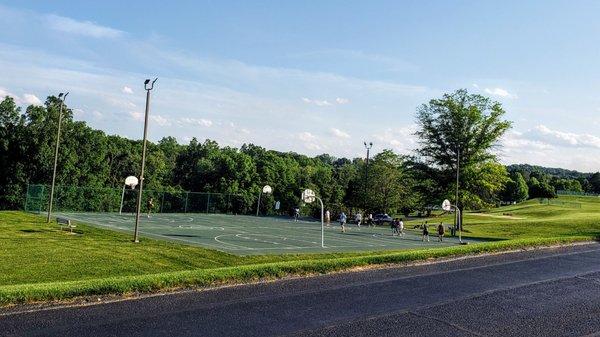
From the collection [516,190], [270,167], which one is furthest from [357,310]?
[516,190]

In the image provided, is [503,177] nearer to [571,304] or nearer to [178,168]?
[571,304]

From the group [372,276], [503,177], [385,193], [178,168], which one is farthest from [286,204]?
[372,276]

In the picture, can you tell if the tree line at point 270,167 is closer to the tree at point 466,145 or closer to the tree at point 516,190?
the tree at point 466,145

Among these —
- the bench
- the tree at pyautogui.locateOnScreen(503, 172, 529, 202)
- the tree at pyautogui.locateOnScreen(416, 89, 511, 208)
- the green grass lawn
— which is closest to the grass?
the green grass lawn

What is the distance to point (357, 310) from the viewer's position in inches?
435

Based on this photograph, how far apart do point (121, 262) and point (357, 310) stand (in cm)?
1082

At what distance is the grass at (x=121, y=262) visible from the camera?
38.2 feet

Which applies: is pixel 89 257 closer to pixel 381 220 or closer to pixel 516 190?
pixel 381 220

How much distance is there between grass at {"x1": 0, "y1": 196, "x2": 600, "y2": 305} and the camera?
11.7 m

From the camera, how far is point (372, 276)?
49.5 ft

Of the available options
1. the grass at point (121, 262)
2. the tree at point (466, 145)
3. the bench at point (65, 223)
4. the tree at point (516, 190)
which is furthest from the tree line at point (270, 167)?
the tree at point (516, 190)

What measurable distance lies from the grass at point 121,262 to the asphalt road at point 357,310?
79 cm

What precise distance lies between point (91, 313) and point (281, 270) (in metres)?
5.79

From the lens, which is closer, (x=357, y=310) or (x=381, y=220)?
(x=357, y=310)
